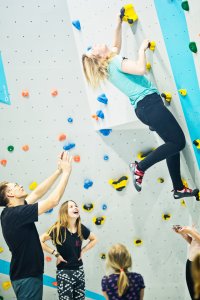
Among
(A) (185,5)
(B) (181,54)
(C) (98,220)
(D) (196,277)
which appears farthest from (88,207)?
(D) (196,277)

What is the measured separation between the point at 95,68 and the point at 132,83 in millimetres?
379

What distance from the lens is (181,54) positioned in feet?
A: 11.8

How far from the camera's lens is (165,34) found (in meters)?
3.59

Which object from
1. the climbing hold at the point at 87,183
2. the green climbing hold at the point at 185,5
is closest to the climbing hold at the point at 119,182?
the climbing hold at the point at 87,183

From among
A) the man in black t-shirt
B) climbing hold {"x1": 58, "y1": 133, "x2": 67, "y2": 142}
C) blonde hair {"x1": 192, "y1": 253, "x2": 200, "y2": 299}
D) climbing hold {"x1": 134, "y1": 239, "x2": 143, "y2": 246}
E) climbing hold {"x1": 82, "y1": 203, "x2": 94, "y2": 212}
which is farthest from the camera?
climbing hold {"x1": 134, "y1": 239, "x2": 143, "y2": 246}

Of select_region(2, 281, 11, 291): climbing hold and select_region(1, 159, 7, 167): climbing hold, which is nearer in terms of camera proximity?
select_region(1, 159, 7, 167): climbing hold

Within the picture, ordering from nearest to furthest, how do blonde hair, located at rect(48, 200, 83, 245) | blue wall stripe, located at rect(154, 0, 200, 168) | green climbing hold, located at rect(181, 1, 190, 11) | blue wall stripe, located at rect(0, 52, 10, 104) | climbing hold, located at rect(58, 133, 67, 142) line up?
green climbing hold, located at rect(181, 1, 190, 11) → blue wall stripe, located at rect(154, 0, 200, 168) → blonde hair, located at rect(48, 200, 83, 245) → blue wall stripe, located at rect(0, 52, 10, 104) → climbing hold, located at rect(58, 133, 67, 142)

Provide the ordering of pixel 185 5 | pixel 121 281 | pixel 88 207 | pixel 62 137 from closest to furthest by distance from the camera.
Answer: pixel 121 281, pixel 185 5, pixel 62 137, pixel 88 207

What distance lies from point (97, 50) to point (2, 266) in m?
2.34

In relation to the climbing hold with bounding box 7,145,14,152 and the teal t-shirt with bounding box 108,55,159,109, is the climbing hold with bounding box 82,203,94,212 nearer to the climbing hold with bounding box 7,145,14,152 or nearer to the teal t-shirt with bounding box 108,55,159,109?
the climbing hold with bounding box 7,145,14,152

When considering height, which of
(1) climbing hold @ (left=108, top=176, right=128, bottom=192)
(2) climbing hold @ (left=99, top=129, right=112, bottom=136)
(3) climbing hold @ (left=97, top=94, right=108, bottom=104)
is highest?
(3) climbing hold @ (left=97, top=94, right=108, bottom=104)

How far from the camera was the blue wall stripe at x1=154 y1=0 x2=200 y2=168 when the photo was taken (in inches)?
138

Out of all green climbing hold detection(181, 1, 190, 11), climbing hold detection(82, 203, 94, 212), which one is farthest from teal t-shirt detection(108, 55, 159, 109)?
climbing hold detection(82, 203, 94, 212)

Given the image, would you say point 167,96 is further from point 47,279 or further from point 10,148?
point 47,279
